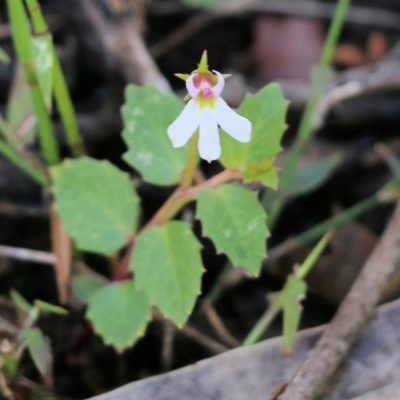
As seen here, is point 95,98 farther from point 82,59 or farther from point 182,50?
point 182,50

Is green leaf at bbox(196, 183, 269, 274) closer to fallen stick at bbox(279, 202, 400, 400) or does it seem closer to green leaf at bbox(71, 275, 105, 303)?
fallen stick at bbox(279, 202, 400, 400)

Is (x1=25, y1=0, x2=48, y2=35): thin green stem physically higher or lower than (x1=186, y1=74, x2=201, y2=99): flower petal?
higher

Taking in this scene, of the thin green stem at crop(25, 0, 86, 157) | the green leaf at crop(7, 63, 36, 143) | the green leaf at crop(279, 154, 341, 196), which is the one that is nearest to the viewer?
the thin green stem at crop(25, 0, 86, 157)

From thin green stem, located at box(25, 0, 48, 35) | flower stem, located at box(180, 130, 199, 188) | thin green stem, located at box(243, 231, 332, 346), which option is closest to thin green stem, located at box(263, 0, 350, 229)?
thin green stem, located at box(243, 231, 332, 346)

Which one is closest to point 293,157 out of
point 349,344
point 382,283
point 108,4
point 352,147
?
point 352,147

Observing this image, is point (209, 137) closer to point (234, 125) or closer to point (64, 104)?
point (234, 125)

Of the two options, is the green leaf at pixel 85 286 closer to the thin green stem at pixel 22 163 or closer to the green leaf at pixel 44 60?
the thin green stem at pixel 22 163
